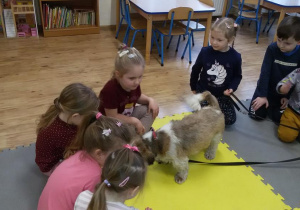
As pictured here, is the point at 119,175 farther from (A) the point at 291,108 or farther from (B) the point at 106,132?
(A) the point at 291,108

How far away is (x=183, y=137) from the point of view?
187cm

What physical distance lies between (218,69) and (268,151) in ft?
2.66

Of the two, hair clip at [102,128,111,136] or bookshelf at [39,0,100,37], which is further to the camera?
bookshelf at [39,0,100,37]

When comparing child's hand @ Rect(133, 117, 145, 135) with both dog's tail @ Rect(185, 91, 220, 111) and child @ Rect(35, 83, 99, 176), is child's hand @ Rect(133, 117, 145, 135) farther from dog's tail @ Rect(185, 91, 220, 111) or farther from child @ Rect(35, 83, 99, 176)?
child @ Rect(35, 83, 99, 176)

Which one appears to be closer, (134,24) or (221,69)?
(221,69)

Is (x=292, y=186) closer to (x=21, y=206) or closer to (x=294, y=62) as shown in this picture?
(x=294, y=62)

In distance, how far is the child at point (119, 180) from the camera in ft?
3.52

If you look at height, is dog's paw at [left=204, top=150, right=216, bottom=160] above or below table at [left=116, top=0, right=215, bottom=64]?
below

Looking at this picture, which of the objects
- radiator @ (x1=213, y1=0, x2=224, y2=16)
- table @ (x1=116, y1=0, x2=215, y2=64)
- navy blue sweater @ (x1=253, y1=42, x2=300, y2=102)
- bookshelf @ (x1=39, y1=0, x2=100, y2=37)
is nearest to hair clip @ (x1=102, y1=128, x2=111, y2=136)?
navy blue sweater @ (x1=253, y1=42, x2=300, y2=102)

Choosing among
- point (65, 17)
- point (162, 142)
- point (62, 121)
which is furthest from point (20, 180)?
point (65, 17)

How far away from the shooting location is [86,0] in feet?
14.9

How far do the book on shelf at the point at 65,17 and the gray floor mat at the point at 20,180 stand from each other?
2631mm

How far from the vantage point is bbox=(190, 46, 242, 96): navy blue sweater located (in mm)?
2490

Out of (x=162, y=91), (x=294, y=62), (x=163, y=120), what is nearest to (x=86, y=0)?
(x=162, y=91)
